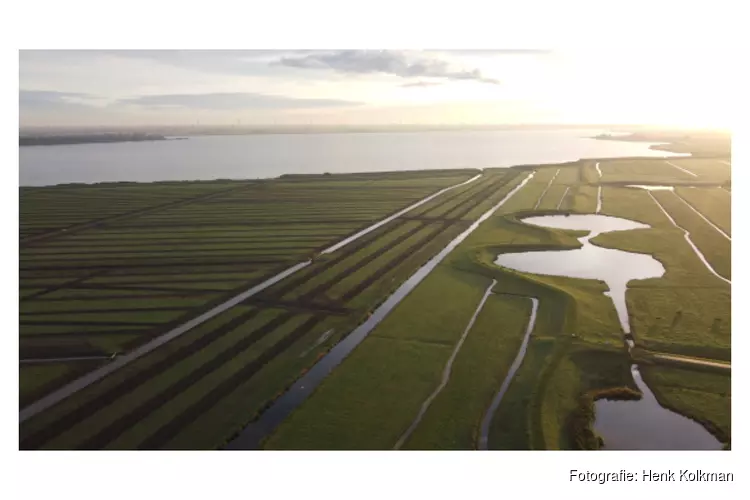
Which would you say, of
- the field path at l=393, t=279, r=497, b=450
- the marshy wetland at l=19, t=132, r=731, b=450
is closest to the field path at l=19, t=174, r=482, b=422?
the marshy wetland at l=19, t=132, r=731, b=450

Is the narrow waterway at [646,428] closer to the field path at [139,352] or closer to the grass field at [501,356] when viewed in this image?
the grass field at [501,356]

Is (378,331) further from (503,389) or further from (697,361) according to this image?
(697,361)

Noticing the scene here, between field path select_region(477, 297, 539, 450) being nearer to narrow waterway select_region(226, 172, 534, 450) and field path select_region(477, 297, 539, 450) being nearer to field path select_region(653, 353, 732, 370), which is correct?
field path select_region(653, 353, 732, 370)

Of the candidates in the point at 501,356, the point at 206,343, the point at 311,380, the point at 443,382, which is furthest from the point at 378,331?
the point at 206,343

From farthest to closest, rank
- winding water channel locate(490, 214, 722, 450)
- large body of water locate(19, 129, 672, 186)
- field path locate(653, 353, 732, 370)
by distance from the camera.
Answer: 1. large body of water locate(19, 129, 672, 186)
2. field path locate(653, 353, 732, 370)
3. winding water channel locate(490, 214, 722, 450)
